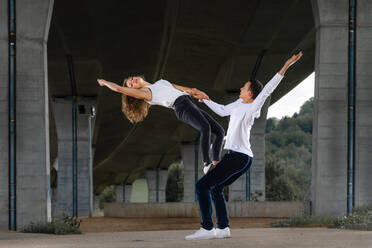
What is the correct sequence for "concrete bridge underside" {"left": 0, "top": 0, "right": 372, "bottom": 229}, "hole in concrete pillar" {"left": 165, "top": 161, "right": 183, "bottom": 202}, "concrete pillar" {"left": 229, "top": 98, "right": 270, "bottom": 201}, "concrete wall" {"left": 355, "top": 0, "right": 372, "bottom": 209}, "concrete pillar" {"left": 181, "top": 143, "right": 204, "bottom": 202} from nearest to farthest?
"concrete bridge underside" {"left": 0, "top": 0, "right": 372, "bottom": 229} < "concrete wall" {"left": 355, "top": 0, "right": 372, "bottom": 209} < "concrete pillar" {"left": 229, "top": 98, "right": 270, "bottom": 201} < "concrete pillar" {"left": 181, "top": 143, "right": 204, "bottom": 202} < "hole in concrete pillar" {"left": 165, "top": 161, "right": 183, "bottom": 202}

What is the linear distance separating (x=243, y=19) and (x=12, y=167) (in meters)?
18.3

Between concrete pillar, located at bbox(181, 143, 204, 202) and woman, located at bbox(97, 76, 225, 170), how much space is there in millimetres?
63891

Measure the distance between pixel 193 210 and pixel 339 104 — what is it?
1671 centimetres

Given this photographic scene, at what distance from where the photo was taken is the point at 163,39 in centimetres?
4084

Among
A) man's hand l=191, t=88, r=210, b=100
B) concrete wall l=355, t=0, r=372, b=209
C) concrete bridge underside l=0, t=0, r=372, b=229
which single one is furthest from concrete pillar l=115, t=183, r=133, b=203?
man's hand l=191, t=88, r=210, b=100

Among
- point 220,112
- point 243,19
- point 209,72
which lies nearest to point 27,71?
point 220,112

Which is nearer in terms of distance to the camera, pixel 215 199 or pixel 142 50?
pixel 215 199

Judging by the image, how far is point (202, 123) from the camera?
10602 millimetres

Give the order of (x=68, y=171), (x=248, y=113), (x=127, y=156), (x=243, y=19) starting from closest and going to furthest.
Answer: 1. (x=248, y=113)
2. (x=243, y=19)
3. (x=68, y=171)
4. (x=127, y=156)

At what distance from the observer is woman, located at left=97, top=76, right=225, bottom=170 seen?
1066cm

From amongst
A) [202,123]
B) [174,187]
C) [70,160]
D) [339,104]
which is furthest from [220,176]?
[174,187]

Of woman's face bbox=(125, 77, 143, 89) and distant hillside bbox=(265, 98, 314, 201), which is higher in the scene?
woman's face bbox=(125, 77, 143, 89)

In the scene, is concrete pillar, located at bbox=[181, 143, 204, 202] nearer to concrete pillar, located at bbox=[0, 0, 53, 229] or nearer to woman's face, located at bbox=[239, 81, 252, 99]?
concrete pillar, located at bbox=[0, 0, 53, 229]

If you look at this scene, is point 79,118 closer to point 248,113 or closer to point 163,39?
point 163,39
